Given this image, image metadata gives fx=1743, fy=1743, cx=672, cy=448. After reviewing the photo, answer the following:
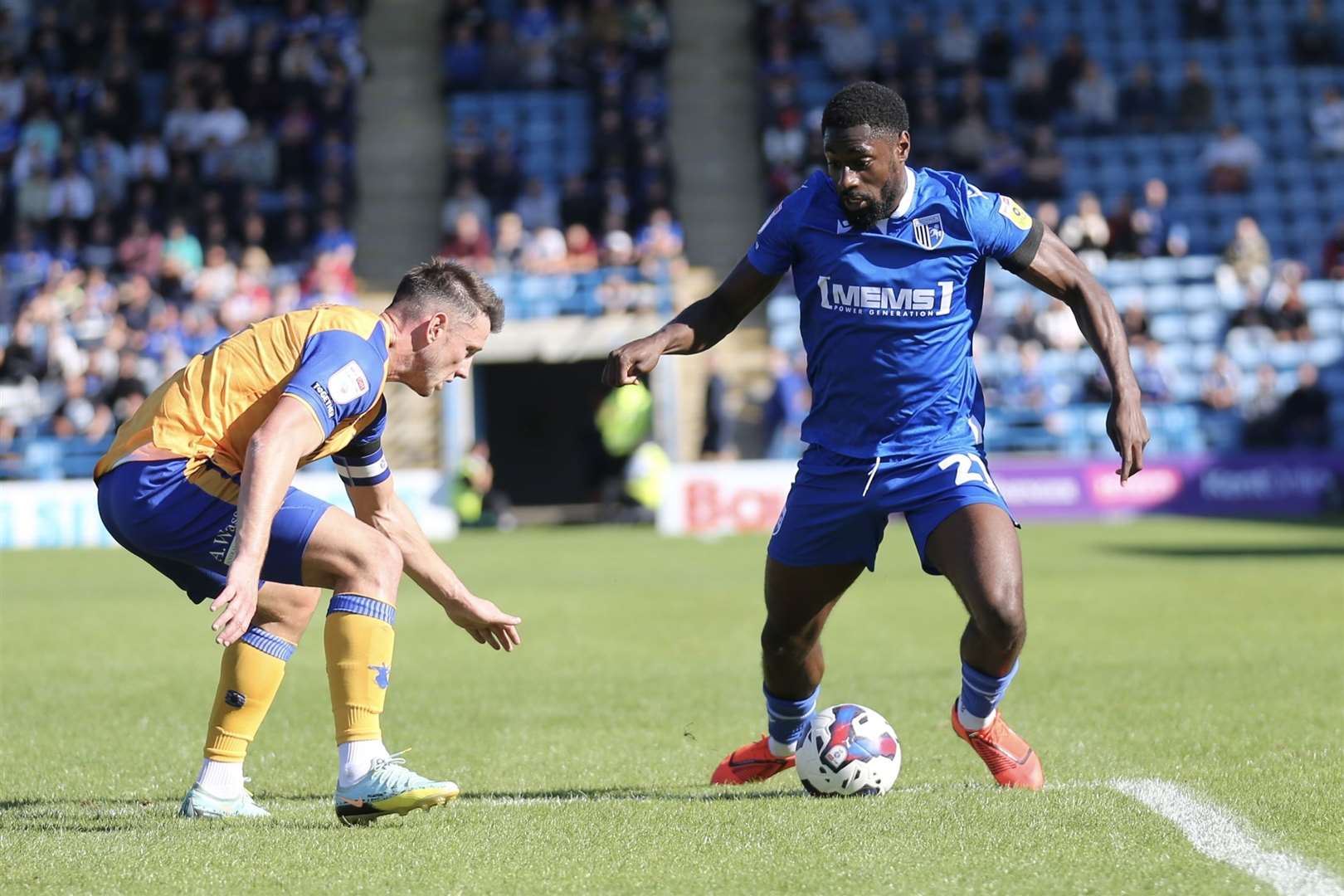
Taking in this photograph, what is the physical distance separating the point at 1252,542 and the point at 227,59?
18.2 m

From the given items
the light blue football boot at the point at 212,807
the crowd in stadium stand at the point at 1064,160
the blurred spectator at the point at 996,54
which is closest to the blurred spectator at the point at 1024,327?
the crowd in stadium stand at the point at 1064,160

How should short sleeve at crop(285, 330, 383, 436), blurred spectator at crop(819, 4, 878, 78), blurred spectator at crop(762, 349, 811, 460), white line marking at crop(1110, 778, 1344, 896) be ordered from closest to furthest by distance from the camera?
white line marking at crop(1110, 778, 1344, 896), short sleeve at crop(285, 330, 383, 436), blurred spectator at crop(762, 349, 811, 460), blurred spectator at crop(819, 4, 878, 78)

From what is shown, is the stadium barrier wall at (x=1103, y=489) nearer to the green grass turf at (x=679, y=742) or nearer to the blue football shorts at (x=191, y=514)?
the green grass turf at (x=679, y=742)

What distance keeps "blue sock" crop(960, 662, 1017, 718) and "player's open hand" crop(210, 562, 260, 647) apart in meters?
2.61

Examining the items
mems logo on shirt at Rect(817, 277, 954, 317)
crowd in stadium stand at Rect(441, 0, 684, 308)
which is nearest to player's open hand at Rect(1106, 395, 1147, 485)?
mems logo on shirt at Rect(817, 277, 954, 317)

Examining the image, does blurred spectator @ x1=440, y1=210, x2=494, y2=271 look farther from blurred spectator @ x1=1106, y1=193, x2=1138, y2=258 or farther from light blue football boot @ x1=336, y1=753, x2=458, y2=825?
light blue football boot @ x1=336, y1=753, x2=458, y2=825

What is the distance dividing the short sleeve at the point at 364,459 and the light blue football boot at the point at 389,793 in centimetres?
107

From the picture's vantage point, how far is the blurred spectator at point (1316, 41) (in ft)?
94.8

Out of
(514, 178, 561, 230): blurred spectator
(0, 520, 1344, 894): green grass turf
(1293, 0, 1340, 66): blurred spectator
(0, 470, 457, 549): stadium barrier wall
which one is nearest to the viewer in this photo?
(0, 520, 1344, 894): green grass turf

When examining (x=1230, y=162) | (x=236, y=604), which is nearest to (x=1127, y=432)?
(x=236, y=604)

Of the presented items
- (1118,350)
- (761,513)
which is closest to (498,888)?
(1118,350)

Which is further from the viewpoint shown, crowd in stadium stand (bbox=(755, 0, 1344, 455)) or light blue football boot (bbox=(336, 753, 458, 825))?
crowd in stadium stand (bbox=(755, 0, 1344, 455))

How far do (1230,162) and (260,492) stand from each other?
2455 cm

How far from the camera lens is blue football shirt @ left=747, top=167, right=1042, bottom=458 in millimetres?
6234
